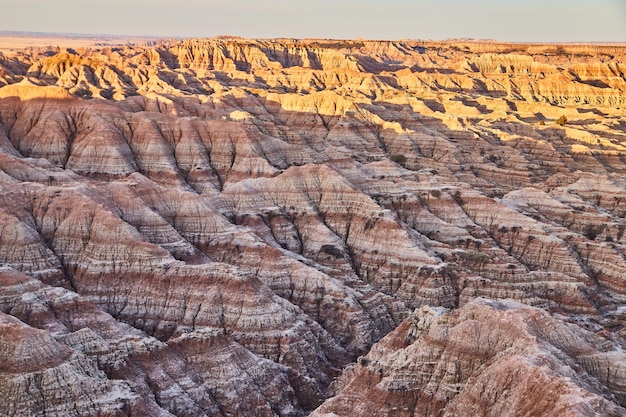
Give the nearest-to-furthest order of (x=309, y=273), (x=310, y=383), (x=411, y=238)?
1. (x=310, y=383)
2. (x=309, y=273)
3. (x=411, y=238)

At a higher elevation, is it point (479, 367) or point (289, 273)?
point (289, 273)

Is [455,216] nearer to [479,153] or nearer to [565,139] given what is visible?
[479,153]

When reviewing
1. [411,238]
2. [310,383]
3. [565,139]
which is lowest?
[310,383]

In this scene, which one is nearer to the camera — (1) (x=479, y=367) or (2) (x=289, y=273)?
(1) (x=479, y=367)

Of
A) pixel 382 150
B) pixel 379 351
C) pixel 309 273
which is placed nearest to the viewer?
pixel 379 351

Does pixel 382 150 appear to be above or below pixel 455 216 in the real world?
above

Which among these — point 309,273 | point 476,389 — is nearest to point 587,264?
point 309,273

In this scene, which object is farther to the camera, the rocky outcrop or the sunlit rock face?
the sunlit rock face

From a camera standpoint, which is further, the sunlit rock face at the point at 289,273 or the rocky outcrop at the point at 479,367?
the sunlit rock face at the point at 289,273
